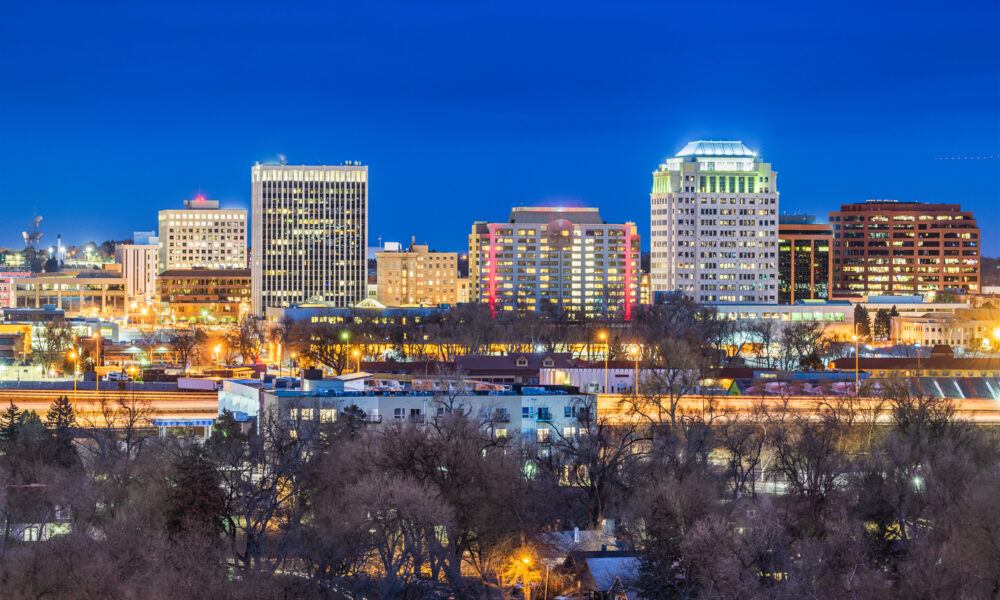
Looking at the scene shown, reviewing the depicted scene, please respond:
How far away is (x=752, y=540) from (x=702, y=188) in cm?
10482

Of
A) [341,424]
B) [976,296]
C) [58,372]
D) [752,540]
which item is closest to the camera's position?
[752,540]

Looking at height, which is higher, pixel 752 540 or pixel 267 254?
pixel 267 254

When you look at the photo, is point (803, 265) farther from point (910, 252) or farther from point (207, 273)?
point (207, 273)

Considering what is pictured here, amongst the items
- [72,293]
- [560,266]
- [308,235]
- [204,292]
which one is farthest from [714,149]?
[72,293]

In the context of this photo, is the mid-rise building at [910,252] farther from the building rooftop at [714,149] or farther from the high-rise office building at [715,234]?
the high-rise office building at [715,234]

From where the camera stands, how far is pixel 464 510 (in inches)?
1411

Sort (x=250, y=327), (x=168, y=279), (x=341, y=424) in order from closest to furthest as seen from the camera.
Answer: (x=341, y=424), (x=250, y=327), (x=168, y=279)

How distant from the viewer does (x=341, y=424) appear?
44.4 meters

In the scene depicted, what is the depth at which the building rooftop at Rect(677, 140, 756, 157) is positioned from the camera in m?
139

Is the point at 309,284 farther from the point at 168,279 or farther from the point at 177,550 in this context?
the point at 177,550

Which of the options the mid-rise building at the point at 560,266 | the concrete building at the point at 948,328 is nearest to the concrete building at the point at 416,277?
the mid-rise building at the point at 560,266

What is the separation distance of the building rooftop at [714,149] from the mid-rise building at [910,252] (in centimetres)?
3303

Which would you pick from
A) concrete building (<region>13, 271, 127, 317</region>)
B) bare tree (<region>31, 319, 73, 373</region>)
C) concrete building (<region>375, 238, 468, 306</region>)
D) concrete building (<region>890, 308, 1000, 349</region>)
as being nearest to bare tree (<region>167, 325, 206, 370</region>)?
bare tree (<region>31, 319, 73, 373</region>)

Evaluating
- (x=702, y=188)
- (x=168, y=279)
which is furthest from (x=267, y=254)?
(x=702, y=188)
